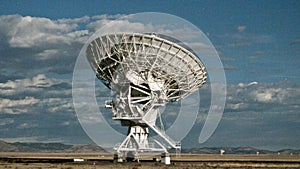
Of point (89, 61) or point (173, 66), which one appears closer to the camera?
point (173, 66)

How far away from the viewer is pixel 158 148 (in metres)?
57.5

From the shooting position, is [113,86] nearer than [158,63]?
No

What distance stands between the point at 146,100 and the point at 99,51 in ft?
23.7

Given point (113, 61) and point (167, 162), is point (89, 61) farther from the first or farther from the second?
point (167, 162)

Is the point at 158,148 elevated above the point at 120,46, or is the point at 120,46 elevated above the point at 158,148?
the point at 120,46

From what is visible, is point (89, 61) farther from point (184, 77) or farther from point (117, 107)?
point (184, 77)

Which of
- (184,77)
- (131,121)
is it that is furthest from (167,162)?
(184,77)

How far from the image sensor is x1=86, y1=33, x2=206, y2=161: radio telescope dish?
174 feet

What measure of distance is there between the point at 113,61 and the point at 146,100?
5.45 meters

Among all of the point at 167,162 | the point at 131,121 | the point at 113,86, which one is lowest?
the point at 167,162

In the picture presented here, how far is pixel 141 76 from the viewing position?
55438 mm

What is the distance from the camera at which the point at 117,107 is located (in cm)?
5641

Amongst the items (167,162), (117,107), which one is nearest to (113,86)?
(117,107)

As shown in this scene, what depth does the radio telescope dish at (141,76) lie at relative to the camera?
5303 centimetres
